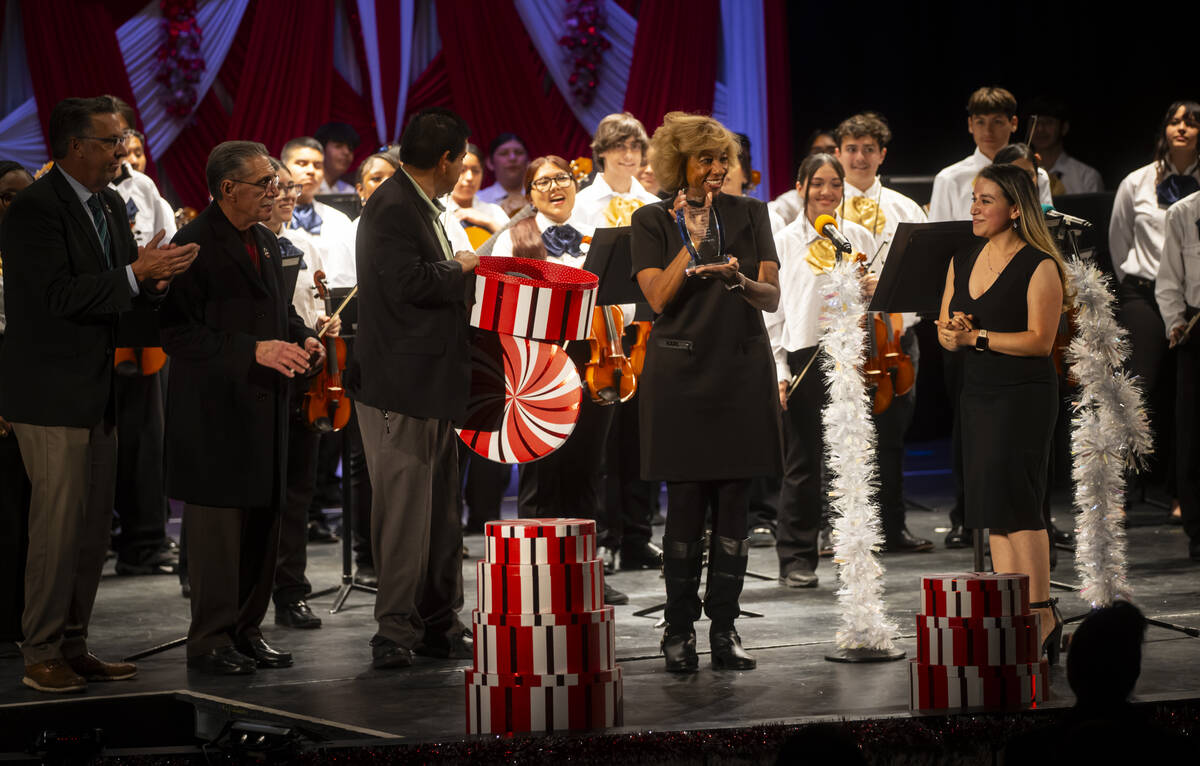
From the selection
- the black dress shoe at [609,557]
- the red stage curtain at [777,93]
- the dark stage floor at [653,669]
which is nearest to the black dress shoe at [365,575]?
the dark stage floor at [653,669]

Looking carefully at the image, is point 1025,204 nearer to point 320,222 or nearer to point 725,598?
point 725,598

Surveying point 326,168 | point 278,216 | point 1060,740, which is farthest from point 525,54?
point 1060,740

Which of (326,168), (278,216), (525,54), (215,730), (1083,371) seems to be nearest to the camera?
(215,730)

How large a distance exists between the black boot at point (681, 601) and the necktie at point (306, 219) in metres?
2.94

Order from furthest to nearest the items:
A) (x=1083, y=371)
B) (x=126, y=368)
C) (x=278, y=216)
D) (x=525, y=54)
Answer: (x=525, y=54) → (x=126, y=368) → (x=278, y=216) → (x=1083, y=371)

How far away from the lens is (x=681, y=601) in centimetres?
452

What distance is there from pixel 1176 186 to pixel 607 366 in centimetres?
323

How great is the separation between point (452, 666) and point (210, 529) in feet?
3.10

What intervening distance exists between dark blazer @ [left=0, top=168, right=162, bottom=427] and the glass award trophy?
178 cm

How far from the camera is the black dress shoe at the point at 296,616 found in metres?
5.46

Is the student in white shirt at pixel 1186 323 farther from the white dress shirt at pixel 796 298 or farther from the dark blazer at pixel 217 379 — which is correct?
the dark blazer at pixel 217 379

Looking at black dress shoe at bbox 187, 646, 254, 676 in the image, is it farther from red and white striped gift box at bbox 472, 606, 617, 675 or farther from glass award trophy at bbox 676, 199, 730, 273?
glass award trophy at bbox 676, 199, 730, 273

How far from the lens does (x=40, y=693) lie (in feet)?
14.4

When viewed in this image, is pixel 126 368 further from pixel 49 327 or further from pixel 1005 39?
pixel 1005 39
